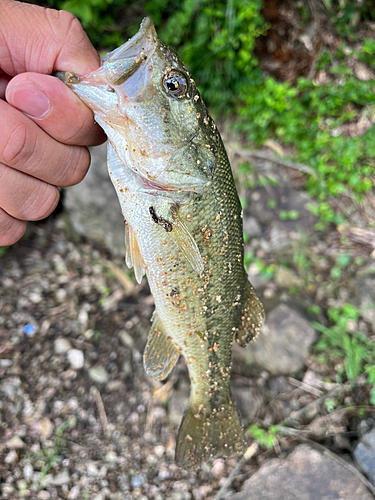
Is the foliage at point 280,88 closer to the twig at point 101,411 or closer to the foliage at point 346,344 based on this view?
the foliage at point 346,344

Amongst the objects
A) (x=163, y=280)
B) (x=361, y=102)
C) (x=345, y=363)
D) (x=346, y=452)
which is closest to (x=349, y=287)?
(x=345, y=363)

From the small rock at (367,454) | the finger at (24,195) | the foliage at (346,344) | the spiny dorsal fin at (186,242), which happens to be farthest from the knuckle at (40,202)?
the small rock at (367,454)

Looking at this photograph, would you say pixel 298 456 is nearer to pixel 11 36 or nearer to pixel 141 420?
pixel 141 420

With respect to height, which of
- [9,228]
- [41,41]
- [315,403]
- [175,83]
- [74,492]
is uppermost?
[41,41]

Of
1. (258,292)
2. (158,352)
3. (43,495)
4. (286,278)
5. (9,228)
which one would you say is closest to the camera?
(9,228)

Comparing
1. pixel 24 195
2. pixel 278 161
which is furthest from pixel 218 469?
pixel 278 161

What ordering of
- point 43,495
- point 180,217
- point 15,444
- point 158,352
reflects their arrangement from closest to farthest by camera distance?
point 180,217 → point 158,352 → point 43,495 → point 15,444

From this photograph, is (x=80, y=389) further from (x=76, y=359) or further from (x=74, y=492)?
(x=74, y=492)

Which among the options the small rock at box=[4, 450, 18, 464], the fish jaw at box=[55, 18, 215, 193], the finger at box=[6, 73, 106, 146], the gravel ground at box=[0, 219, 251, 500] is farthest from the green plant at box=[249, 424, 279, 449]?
the finger at box=[6, 73, 106, 146]
